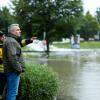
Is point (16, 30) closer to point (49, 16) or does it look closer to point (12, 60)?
point (12, 60)

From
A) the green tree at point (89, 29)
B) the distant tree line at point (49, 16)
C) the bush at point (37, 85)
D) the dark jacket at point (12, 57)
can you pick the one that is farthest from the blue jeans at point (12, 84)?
the green tree at point (89, 29)

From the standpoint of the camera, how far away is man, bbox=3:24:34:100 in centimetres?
801

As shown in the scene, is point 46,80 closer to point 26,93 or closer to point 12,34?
point 26,93

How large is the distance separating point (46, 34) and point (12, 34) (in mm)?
33428

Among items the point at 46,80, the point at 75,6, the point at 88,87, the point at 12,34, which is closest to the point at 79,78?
the point at 88,87

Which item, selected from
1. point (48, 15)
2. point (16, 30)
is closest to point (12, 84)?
point (16, 30)

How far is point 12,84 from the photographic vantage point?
8.23 m

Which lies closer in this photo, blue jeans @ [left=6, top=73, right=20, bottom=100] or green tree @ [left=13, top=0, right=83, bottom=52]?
blue jeans @ [left=6, top=73, right=20, bottom=100]

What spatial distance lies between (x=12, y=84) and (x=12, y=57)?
0.55 m

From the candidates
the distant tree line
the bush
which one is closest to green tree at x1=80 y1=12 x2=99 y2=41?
the distant tree line

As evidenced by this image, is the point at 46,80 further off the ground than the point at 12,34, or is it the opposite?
the point at 12,34

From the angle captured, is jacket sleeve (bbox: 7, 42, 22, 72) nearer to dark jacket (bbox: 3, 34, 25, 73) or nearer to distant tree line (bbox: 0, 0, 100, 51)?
dark jacket (bbox: 3, 34, 25, 73)

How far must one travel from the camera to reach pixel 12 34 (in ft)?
27.2

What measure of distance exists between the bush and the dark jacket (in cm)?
105
